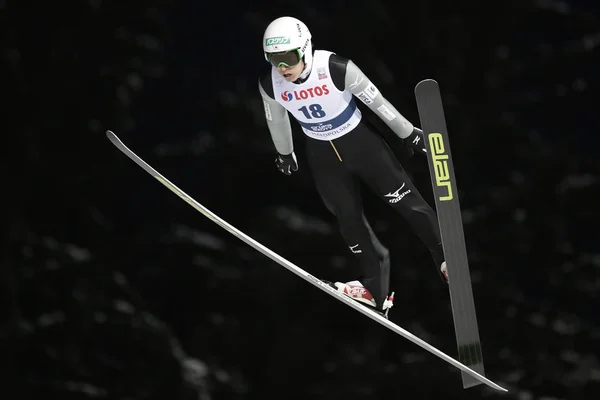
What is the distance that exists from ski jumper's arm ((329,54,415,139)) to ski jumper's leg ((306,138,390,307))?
30 centimetres

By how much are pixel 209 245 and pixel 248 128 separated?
1.00 metres

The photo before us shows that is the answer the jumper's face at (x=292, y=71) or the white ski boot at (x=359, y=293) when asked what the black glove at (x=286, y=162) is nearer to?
the jumper's face at (x=292, y=71)

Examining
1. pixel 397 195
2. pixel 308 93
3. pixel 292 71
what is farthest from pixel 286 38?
pixel 397 195

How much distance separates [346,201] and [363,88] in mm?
614

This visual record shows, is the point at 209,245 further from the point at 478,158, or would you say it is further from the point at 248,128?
the point at 478,158

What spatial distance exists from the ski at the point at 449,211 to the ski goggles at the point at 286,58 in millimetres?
651

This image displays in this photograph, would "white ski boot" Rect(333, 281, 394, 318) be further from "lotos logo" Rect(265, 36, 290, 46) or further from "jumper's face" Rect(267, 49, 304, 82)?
"lotos logo" Rect(265, 36, 290, 46)

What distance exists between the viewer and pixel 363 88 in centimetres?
535

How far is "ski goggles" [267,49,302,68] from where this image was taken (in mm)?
5195

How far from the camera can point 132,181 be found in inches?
329

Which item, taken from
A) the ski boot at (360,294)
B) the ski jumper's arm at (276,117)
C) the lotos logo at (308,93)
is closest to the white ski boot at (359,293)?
the ski boot at (360,294)

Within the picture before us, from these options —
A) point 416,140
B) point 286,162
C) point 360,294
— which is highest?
point 416,140

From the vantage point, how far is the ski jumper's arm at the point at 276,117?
544 cm

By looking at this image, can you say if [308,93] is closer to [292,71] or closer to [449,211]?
[292,71]
